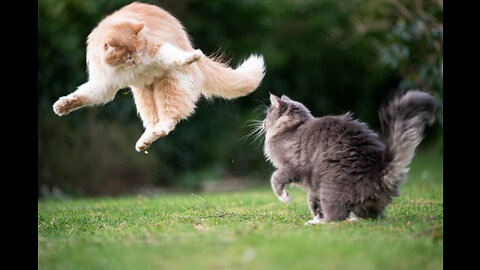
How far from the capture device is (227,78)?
5.43 meters

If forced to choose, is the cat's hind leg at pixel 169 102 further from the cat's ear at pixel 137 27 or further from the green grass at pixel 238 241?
the green grass at pixel 238 241

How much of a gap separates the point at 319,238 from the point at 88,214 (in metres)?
3.02

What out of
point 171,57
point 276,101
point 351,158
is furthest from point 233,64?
point 351,158

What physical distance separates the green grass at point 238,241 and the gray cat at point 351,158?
0.72 ft

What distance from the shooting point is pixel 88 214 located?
577 centimetres

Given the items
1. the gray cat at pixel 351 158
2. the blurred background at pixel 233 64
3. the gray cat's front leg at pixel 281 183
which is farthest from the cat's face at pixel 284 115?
the blurred background at pixel 233 64

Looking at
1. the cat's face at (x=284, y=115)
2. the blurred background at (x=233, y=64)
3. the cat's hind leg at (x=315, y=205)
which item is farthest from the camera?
the blurred background at (x=233, y=64)

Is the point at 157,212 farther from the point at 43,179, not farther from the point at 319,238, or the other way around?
the point at 43,179

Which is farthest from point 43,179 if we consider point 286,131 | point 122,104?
point 286,131

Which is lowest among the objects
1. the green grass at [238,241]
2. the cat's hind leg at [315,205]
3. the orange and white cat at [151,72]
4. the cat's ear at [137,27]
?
the green grass at [238,241]

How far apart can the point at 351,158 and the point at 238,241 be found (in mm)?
1342

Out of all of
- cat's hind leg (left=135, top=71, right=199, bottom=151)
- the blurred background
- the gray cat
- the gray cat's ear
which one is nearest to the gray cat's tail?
the gray cat

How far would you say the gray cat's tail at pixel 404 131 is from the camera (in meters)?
4.20

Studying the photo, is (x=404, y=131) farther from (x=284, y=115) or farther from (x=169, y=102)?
(x=169, y=102)
